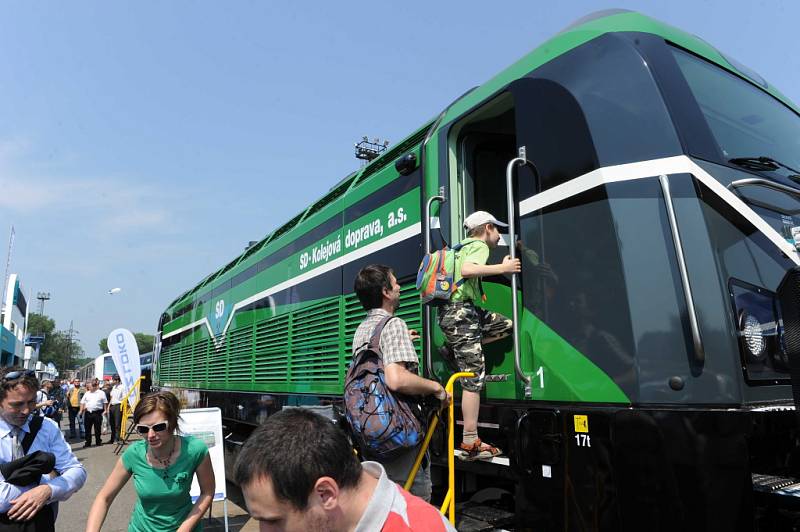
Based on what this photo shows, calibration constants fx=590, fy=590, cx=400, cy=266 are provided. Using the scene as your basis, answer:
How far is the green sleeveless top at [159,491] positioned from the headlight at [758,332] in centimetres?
271

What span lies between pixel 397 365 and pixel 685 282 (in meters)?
1.26

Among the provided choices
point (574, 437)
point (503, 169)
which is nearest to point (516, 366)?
point (574, 437)

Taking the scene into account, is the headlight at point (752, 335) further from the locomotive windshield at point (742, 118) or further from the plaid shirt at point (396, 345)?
the plaid shirt at point (396, 345)

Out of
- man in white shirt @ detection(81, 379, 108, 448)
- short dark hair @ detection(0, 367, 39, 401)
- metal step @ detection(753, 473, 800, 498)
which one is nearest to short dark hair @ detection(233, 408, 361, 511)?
metal step @ detection(753, 473, 800, 498)

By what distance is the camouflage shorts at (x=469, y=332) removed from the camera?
124 inches

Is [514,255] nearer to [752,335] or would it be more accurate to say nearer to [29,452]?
[752,335]

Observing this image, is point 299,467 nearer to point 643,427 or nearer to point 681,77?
point 643,427

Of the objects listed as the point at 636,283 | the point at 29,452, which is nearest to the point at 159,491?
the point at 29,452

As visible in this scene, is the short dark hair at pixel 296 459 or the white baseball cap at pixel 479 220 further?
the white baseball cap at pixel 479 220

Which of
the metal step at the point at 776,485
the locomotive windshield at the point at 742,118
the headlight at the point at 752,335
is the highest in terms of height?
the locomotive windshield at the point at 742,118

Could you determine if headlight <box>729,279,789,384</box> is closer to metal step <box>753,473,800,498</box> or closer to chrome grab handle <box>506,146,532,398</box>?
metal step <box>753,473,800,498</box>

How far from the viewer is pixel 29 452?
10.0 feet

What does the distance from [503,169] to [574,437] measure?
6.56 ft

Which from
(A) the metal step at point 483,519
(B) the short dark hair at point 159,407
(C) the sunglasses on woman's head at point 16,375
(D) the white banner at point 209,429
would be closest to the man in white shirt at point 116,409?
(D) the white banner at point 209,429
